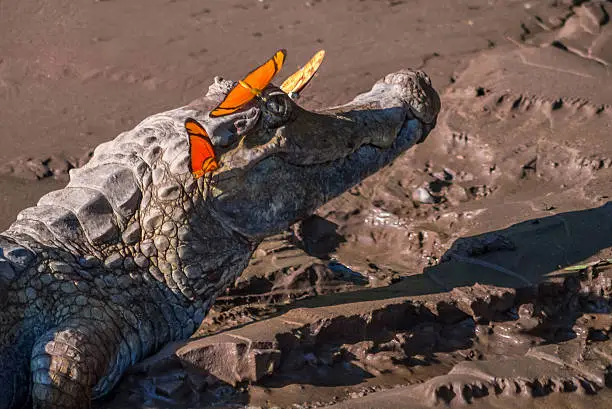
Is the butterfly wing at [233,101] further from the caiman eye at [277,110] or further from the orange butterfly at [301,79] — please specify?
the orange butterfly at [301,79]

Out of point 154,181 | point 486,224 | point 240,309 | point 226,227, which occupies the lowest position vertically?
point 486,224

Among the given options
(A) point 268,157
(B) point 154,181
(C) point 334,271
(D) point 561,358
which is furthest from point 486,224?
(B) point 154,181

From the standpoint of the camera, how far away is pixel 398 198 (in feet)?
20.0

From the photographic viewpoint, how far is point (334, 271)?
197 inches

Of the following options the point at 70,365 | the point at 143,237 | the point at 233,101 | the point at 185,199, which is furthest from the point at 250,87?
the point at 70,365

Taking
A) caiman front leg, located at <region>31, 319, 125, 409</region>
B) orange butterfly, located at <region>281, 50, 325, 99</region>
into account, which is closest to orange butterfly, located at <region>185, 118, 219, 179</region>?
orange butterfly, located at <region>281, 50, 325, 99</region>

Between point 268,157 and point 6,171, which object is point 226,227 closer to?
point 268,157

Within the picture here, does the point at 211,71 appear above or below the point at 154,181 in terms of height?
below

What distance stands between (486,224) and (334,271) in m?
1.06

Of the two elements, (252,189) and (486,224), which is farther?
(486,224)

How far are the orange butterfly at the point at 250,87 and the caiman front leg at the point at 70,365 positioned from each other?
40.7 inches

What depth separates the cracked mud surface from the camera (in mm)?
3852

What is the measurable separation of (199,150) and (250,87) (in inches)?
15.0

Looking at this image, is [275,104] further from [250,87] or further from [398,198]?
[398,198]
